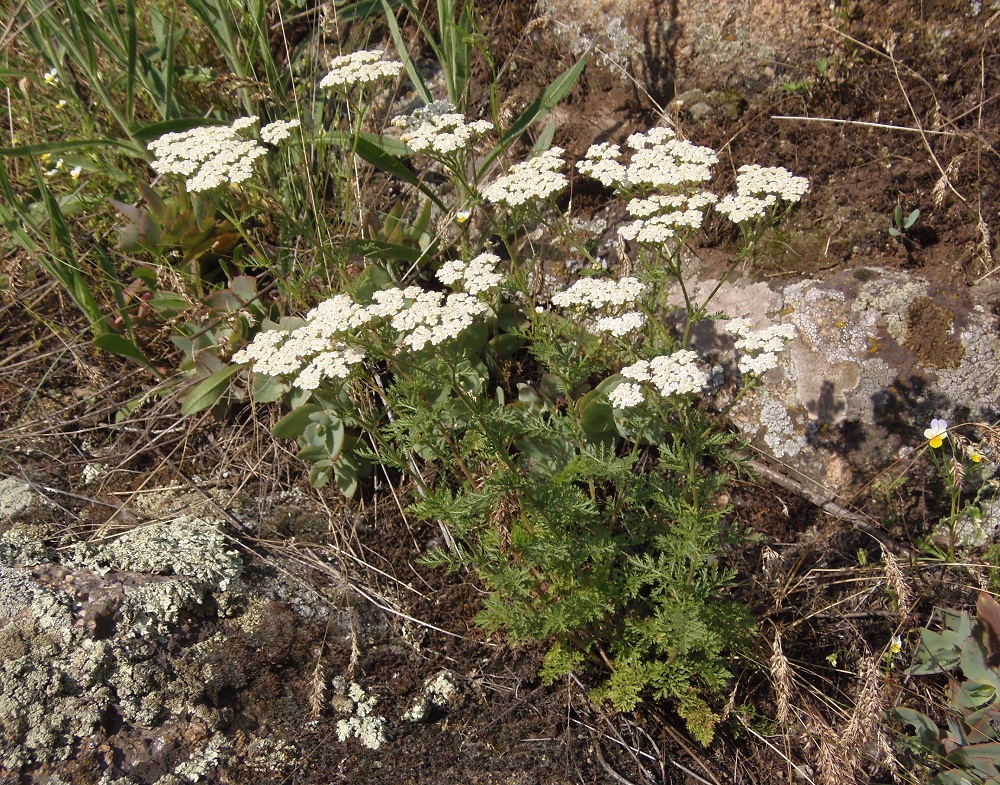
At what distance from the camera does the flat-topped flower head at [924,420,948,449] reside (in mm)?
2635

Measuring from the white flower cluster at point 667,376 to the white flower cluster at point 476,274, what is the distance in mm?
551

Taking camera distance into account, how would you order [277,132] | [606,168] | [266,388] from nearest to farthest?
1. [606,168]
2. [277,132]
3. [266,388]

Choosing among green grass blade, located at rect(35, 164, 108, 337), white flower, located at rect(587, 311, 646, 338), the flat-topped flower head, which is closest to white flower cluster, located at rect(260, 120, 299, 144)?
green grass blade, located at rect(35, 164, 108, 337)

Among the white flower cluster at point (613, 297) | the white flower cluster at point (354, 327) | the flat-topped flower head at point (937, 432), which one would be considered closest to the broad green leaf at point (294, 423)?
the white flower cluster at point (354, 327)

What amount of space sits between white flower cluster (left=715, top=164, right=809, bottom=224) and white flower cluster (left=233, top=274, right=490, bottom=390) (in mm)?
877

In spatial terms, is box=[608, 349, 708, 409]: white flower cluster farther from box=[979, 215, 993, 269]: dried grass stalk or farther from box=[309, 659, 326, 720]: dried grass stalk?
box=[979, 215, 993, 269]: dried grass stalk

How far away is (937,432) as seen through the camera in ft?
8.98

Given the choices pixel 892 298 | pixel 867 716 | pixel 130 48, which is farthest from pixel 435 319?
pixel 130 48

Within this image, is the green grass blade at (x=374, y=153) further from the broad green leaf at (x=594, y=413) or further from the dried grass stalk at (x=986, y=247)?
the dried grass stalk at (x=986, y=247)

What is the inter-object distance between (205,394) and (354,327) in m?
1.34

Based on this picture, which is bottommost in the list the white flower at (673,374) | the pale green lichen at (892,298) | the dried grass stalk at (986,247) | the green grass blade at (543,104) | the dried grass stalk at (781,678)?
the dried grass stalk at (781,678)

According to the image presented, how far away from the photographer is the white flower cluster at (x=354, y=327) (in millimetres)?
2162

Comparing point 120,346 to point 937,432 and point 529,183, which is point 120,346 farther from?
point 937,432

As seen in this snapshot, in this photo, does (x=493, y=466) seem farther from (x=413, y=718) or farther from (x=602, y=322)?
(x=413, y=718)
